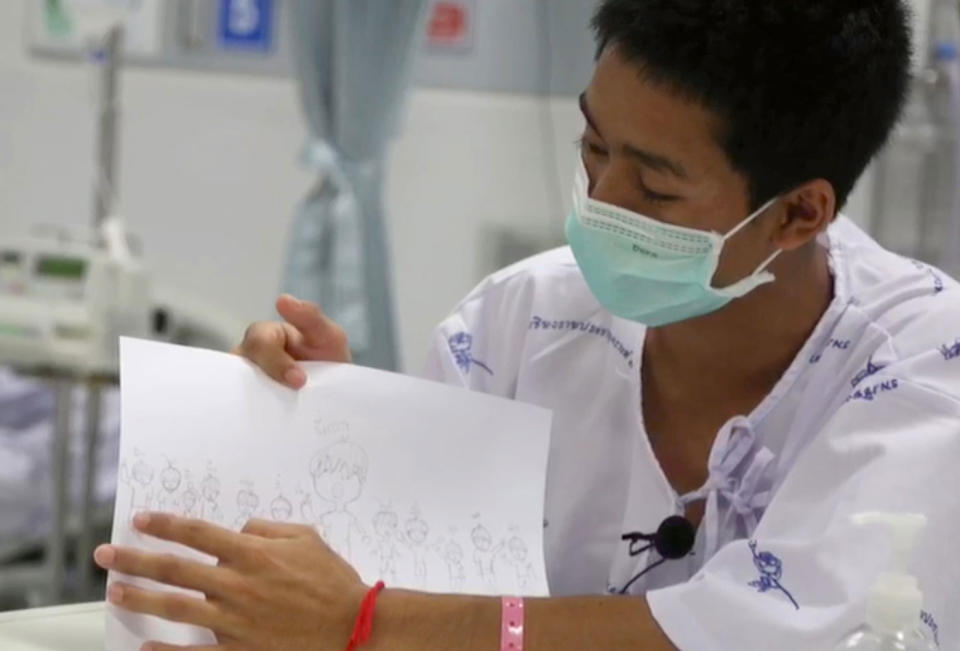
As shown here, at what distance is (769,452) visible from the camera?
4.82 ft

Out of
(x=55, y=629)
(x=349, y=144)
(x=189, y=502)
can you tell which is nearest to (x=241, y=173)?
(x=349, y=144)

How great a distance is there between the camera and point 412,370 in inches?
155

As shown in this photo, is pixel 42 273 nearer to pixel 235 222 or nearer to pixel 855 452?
pixel 235 222

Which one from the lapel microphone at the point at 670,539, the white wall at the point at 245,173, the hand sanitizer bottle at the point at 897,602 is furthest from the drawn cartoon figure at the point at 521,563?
the white wall at the point at 245,173

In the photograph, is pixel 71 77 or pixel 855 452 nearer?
pixel 855 452

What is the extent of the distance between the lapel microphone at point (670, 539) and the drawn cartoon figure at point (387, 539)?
9.7 inches

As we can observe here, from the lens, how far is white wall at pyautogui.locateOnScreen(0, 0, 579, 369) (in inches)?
153

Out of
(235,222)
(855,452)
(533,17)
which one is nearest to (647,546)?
(855,452)

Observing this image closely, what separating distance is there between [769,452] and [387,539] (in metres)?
0.38

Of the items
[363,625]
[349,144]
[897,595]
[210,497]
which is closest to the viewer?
[897,595]

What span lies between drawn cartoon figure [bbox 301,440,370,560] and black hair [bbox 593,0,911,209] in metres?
0.45

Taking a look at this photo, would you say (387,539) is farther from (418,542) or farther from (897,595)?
(897,595)

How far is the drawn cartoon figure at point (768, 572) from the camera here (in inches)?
50.6

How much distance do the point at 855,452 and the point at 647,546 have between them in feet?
0.85
